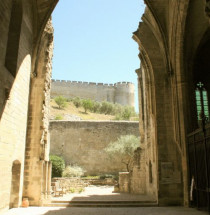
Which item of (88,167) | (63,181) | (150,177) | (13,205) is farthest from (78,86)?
(13,205)

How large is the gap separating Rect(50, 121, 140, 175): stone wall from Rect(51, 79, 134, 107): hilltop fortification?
30408mm

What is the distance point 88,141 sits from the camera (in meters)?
27.5

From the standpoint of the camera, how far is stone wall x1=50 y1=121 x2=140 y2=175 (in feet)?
86.7

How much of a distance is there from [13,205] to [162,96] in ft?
22.5

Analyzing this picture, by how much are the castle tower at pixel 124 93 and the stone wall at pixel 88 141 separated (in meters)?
32.5

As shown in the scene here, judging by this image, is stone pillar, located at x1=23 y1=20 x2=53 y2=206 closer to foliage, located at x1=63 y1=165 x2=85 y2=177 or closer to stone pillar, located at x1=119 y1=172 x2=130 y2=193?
stone pillar, located at x1=119 y1=172 x2=130 y2=193

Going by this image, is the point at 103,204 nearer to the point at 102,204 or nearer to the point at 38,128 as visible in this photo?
the point at 102,204

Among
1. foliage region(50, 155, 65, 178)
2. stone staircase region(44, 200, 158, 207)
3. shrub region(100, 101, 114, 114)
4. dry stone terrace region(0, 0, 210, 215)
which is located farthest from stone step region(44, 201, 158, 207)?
shrub region(100, 101, 114, 114)

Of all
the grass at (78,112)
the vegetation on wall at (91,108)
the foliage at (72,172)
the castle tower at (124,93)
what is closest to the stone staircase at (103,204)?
the foliage at (72,172)

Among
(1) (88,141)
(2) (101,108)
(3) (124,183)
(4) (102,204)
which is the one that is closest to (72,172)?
(1) (88,141)

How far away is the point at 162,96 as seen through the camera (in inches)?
420

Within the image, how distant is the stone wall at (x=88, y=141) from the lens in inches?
1041

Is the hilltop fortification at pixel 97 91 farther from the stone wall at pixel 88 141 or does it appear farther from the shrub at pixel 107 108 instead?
the stone wall at pixel 88 141

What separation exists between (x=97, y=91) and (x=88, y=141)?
33.8m
